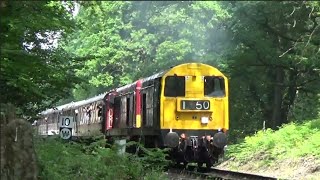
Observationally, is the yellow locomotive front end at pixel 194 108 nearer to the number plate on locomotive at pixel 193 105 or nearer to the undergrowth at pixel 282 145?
the number plate on locomotive at pixel 193 105

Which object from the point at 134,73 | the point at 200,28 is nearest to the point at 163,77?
the point at 200,28

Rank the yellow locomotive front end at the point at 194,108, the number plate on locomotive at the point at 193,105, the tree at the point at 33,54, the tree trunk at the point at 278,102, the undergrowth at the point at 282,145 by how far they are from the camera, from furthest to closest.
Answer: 1. the tree trunk at the point at 278,102
2. the undergrowth at the point at 282,145
3. the number plate on locomotive at the point at 193,105
4. the yellow locomotive front end at the point at 194,108
5. the tree at the point at 33,54

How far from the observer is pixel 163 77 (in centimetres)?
1766

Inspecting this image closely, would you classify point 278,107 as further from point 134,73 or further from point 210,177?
point 210,177

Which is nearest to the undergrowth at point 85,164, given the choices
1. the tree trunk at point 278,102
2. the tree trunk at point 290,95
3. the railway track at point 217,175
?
the railway track at point 217,175

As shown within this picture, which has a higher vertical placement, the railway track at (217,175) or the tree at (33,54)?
the tree at (33,54)

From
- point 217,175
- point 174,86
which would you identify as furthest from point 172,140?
point 174,86

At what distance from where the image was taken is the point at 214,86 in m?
18.2

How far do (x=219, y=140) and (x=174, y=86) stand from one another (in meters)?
2.22

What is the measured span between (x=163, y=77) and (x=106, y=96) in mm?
6646

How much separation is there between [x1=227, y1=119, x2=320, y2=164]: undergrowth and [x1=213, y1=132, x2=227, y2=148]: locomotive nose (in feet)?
9.64

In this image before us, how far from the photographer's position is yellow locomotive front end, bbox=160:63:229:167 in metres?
17.4

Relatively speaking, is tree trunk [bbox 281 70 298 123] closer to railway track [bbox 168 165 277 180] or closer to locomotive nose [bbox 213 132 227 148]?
locomotive nose [bbox 213 132 227 148]

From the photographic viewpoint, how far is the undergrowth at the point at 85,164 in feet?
33.2
